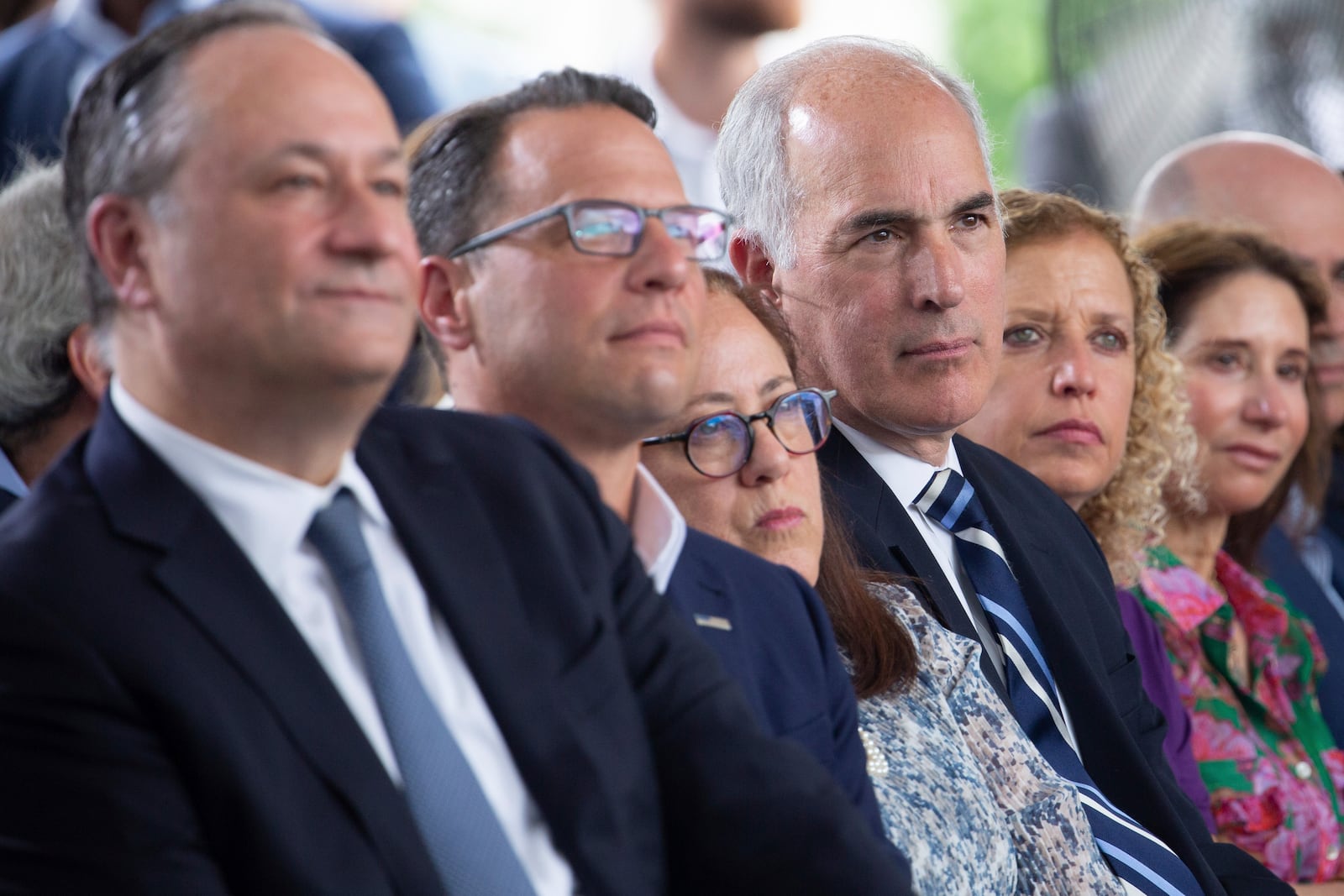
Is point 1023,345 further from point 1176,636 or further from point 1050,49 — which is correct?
point 1050,49

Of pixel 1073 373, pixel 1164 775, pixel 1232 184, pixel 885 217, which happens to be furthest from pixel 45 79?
pixel 1232 184

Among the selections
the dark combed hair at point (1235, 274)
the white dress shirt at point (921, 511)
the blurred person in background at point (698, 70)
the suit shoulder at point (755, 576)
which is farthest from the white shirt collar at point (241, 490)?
the dark combed hair at point (1235, 274)

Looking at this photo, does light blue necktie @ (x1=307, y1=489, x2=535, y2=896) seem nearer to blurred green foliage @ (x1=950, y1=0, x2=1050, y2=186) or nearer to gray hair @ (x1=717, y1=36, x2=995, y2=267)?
gray hair @ (x1=717, y1=36, x2=995, y2=267)

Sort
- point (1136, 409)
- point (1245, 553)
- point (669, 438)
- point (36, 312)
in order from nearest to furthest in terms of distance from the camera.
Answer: point (669, 438) < point (36, 312) < point (1136, 409) < point (1245, 553)

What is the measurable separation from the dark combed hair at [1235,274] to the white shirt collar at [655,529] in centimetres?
203

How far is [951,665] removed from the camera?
2043 millimetres

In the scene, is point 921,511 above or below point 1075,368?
below

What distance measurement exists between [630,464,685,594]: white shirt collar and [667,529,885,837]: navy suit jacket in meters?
0.03

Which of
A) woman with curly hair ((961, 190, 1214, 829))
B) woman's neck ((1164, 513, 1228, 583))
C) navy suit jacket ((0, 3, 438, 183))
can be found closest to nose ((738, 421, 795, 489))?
woman with curly hair ((961, 190, 1214, 829))

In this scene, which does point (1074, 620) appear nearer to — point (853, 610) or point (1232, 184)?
point (853, 610)

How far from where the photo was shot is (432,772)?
1.24 metres

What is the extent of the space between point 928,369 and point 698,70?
59.1 inches

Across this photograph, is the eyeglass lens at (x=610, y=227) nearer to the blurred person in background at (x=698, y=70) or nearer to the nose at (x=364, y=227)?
the nose at (x=364, y=227)

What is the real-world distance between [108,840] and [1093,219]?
224 cm
